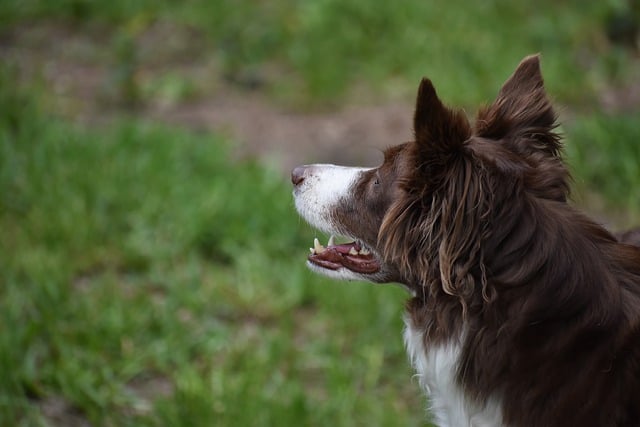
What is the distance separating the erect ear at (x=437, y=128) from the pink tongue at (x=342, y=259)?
612mm

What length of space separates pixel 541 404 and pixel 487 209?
578 mm

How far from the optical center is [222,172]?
5.87m

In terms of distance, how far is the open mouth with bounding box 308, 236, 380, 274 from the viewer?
9.95ft

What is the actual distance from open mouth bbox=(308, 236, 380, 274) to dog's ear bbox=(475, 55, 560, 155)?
22.7 inches

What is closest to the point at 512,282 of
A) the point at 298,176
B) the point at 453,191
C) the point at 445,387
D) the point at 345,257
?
the point at 453,191

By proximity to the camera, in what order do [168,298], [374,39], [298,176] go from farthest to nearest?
[374,39], [168,298], [298,176]

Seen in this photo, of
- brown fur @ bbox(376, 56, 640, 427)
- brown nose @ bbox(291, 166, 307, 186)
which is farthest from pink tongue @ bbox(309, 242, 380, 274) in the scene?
brown fur @ bbox(376, 56, 640, 427)

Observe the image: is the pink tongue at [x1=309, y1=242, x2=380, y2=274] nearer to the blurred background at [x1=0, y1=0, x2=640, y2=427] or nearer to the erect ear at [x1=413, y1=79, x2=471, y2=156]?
the erect ear at [x1=413, y1=79, x2=471, y2=156]

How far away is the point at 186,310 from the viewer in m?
4.72

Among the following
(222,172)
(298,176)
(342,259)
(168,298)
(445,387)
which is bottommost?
(168,298)

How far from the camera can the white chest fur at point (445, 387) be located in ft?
8.62

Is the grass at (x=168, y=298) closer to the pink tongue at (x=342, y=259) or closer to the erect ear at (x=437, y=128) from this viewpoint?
the pink tongue at (x=342, y=259)

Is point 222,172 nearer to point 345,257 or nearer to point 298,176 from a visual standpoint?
point 298,176

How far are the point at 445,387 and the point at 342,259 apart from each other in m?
0.61
